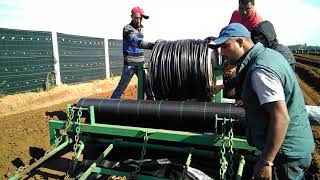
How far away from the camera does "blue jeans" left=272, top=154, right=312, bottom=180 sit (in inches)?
108

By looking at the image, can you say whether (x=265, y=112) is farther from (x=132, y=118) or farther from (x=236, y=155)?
A: (x=132, y=118)

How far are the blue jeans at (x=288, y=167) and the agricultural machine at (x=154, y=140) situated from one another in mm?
941

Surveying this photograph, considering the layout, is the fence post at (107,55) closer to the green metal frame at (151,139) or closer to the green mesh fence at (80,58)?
the green mesh fence at (80,58)

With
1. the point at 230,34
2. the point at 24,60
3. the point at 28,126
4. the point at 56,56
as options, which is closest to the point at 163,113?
the point at 230,34

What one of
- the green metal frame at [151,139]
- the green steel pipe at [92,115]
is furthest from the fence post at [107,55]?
the green steel pipe at [92,115]

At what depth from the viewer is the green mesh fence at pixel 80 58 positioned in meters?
14.3

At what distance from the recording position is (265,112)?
254 cm

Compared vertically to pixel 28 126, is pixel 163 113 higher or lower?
higher

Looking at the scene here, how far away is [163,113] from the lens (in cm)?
466

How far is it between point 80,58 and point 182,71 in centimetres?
1114

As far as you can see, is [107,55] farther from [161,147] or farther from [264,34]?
[264,34]

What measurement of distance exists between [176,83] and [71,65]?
34.2ft

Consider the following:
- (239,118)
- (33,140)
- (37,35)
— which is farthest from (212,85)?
(37,35)

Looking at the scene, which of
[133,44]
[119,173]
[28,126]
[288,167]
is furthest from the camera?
[28,126]
